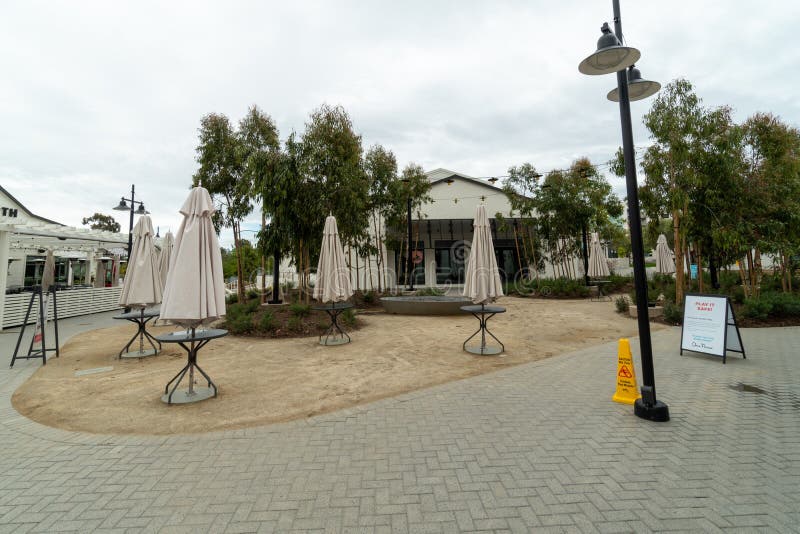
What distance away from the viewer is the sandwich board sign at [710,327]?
Answer: 5859 mm

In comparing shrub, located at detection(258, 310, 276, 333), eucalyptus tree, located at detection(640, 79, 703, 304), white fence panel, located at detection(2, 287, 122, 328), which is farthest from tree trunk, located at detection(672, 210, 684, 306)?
white fence panel, located at detection(2, 287, 122, 328)

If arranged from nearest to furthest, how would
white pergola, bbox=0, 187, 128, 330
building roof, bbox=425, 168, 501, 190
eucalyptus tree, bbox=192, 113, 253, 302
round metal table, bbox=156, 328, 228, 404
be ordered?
round metal table, bbox=156, 328, 228, 404 < white pergola, bbox=0, 187, 128, 330 < eucalyptus tree, bbox=192, 113, 253, 302 < building roof, bbox=425, 168, 501, 190

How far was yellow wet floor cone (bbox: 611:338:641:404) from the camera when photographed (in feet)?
→ 13.4

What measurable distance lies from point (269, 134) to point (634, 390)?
44.8ft

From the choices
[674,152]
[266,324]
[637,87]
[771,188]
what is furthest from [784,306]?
[266,324]

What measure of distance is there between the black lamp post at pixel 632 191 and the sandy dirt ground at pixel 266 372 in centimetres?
236

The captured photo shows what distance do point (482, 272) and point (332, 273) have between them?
3496 millimetres

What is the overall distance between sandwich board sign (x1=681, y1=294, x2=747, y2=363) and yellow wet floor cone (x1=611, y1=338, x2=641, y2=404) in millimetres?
3058

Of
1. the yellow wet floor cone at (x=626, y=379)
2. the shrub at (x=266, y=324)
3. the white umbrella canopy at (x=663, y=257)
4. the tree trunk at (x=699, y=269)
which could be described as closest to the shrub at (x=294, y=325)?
the shrub at (x=266, y=324)

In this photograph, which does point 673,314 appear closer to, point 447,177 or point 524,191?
point 524,191

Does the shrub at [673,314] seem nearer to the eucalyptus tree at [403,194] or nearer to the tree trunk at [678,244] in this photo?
the tree trunk at [678,244]

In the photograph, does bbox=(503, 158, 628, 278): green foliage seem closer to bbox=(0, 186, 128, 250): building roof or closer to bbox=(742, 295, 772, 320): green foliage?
bbox=(742, 295, 772, 320): green foliage

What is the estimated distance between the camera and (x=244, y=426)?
3631 mm

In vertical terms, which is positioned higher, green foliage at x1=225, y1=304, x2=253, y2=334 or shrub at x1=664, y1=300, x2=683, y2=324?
green foliage at x1=225, y1=304, x2=253, y2=334
